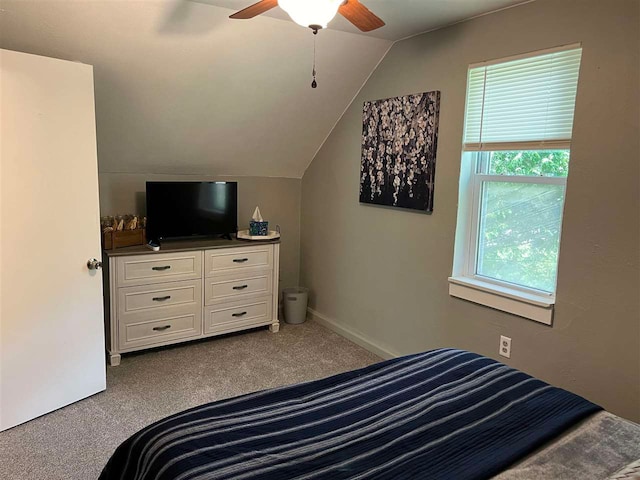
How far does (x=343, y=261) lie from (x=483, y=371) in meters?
2.13

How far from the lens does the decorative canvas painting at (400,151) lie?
3070 millimetres

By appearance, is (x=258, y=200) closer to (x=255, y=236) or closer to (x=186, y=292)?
(x=255, y=236)

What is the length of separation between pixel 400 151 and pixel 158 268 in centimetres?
188

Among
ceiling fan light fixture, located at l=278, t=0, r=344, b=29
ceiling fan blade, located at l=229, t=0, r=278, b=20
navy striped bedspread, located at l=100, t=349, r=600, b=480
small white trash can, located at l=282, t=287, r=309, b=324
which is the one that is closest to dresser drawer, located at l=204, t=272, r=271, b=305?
small white trash can, located at l=282, t=287, r=309, b=324

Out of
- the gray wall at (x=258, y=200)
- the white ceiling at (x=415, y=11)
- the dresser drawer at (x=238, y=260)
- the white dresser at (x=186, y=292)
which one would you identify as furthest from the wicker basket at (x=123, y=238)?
the white ceiling at (x=415, y=11)

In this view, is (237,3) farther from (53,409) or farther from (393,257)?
(53,409)

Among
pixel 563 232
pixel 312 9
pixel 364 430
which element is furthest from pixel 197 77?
pixel 364 430

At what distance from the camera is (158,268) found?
3457 mm

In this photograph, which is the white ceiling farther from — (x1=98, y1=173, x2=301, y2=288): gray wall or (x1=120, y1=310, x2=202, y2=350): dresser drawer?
(x1=120, y1=310, x2=202, y2=350): dresser drawer

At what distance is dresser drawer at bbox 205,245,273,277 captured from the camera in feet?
12.2

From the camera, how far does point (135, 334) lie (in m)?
3.43

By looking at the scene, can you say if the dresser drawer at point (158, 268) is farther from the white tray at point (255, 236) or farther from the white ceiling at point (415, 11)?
the white ceiling at point (415, 11)

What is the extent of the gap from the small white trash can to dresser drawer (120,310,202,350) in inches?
33.6

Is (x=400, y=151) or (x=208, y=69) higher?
(x=208, y=69)
